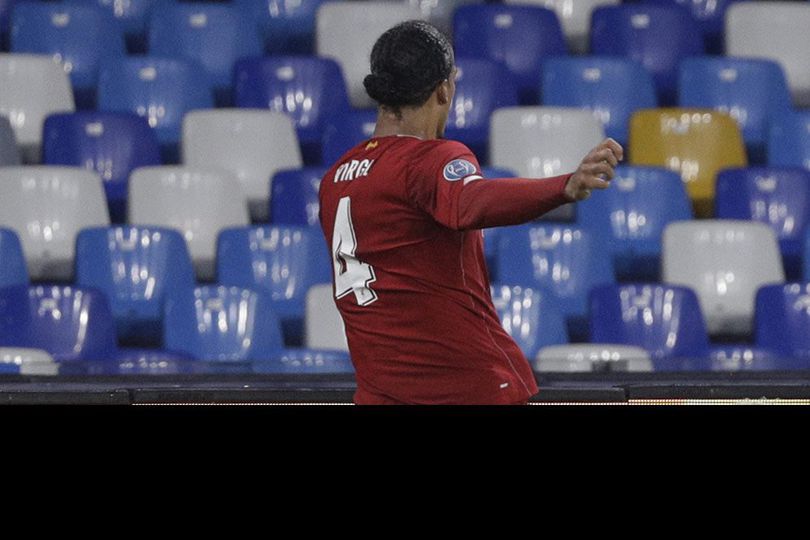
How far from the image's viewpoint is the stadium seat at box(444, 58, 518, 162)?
478 cm

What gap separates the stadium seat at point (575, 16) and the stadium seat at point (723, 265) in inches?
48.4

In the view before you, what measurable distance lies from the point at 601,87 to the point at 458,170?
9.74 ft

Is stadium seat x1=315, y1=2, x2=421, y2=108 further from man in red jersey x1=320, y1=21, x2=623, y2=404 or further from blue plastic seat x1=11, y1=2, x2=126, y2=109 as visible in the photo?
man in red jersey x1=320, y1=21, x2=623, y2=404

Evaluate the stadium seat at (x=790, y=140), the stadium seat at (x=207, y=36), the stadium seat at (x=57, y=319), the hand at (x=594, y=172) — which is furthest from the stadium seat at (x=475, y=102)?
the hand at (x=594, y=172)

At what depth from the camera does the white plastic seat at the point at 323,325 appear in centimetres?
388

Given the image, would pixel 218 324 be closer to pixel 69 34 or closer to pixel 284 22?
pixel 69 34

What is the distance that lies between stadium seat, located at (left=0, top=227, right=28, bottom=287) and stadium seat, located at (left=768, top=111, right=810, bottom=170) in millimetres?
2283

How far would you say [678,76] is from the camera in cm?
501

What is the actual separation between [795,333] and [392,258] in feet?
7.20

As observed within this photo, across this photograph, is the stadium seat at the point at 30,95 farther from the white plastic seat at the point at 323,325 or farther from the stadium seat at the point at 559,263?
the stadium seat at the point at 559,263

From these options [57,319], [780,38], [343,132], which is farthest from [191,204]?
[780,38]

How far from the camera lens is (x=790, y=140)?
15.8ft
